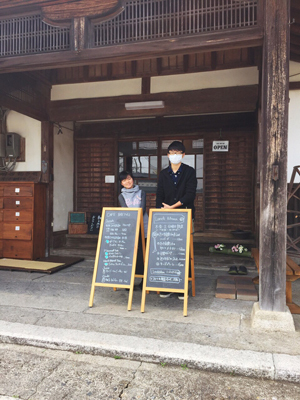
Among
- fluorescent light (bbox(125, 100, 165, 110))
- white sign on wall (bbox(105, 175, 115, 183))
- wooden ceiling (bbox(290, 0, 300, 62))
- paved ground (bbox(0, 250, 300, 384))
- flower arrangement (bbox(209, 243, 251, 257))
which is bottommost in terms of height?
paved ground (bbox(0, 250, 300, 384))

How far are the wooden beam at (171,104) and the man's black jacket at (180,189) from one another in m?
2.34

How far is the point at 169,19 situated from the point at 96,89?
3.24 metres

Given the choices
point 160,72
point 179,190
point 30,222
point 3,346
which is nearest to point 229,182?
point 160,72

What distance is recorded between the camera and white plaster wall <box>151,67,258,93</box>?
5945 mm

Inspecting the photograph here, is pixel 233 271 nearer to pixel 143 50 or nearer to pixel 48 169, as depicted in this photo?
pixel 143 50

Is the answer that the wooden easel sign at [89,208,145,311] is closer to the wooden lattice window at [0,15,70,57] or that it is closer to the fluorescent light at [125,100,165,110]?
the wooden lattice window at [0,15,70,57]

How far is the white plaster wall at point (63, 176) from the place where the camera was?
290 inches

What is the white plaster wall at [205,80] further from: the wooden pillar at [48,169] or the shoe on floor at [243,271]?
the shoe on floor at [243,271]

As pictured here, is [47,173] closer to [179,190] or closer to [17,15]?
[17,15]

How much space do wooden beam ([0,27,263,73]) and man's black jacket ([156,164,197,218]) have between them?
146 cm

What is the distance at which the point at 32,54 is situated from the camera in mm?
4199

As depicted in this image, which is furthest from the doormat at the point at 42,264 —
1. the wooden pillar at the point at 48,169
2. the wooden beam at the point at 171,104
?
the wooden beam at the point at 171,104

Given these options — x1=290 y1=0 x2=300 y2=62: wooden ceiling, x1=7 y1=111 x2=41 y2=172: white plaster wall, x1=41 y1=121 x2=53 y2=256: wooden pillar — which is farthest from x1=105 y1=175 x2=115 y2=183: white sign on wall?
x1=290 y1=0 x2=300 y2=62: wooden ceiling

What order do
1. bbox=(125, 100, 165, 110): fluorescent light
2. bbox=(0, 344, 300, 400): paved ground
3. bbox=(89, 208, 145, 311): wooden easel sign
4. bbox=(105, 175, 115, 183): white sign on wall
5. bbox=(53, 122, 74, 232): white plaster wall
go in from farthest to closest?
bbox=(105, 175, 115, 183): white sign on wall
bbox=(53, 122, 74, 232): white plaster wall
bbox=(125, 100, 165, 110): fluorescent light
bbox=(89, 208, 145, 311): wooden easel sign
bbox=(0, 344, 300, 400): paved ground
